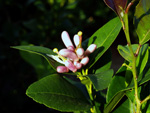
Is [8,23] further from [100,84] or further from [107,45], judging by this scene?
[100,84]

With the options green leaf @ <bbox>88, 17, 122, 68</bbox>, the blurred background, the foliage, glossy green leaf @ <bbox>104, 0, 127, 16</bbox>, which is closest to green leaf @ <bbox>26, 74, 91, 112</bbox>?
the foliage

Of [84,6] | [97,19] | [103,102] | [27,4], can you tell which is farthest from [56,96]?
[97,19]

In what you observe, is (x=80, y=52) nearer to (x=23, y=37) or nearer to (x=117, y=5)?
(x=117, y=5)

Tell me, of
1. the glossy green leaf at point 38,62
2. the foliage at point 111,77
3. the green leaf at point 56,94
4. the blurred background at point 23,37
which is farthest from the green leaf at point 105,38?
the blurred background at point 23,37

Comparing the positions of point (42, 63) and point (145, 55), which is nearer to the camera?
point (145, 55)

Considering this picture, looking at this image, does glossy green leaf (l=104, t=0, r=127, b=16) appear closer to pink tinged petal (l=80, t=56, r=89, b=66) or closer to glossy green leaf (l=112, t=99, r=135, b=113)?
pink tinged petal (l=80, t=56, r=89, b=66)

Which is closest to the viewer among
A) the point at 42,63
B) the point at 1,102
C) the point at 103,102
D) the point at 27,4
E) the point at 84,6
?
the point at 103,102
